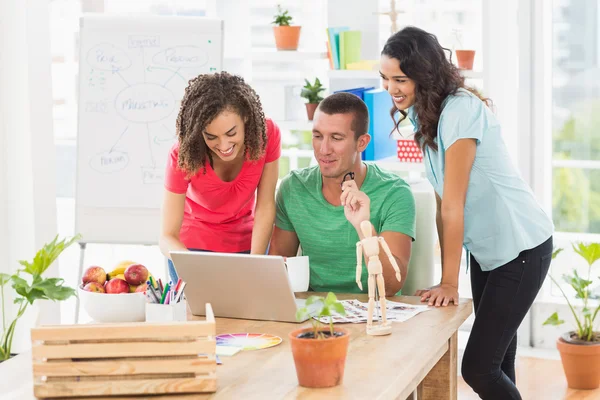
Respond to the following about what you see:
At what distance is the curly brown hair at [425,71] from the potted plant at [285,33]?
169cm

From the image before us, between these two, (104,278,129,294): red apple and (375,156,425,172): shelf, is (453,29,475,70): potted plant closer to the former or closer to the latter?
(375,156,425,172): shelf

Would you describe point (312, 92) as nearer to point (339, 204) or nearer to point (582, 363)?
point (339, 204)

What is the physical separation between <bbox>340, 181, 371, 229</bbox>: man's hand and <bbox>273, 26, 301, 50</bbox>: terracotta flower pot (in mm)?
1929

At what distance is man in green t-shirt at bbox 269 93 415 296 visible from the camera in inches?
91.4

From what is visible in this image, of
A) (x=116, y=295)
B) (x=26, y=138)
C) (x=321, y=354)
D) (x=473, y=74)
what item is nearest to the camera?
(x=321, y=354)

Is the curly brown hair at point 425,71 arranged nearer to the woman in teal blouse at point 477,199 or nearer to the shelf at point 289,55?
the woman in teal blouse at point 477,199

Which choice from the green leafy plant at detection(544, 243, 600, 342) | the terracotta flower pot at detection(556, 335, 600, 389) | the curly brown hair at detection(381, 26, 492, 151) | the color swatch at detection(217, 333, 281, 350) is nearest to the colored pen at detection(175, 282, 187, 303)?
the color swatch at detection(217, 333, 281, 350)

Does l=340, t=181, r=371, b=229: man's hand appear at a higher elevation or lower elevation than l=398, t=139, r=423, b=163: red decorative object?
lower

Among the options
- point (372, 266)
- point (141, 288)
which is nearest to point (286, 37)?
point (141, 288)

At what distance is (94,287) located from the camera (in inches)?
73.3

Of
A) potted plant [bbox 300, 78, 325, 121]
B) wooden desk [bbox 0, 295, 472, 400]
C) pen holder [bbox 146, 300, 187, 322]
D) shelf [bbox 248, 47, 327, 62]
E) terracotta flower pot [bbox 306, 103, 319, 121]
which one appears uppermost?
shelf [bbox 248, 47, 327, 62]

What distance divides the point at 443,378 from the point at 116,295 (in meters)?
0.76

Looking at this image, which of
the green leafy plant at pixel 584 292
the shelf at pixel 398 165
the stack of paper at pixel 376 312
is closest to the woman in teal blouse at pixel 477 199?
the stack of paper at pixel 376 312

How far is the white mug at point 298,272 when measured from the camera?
207 cm
